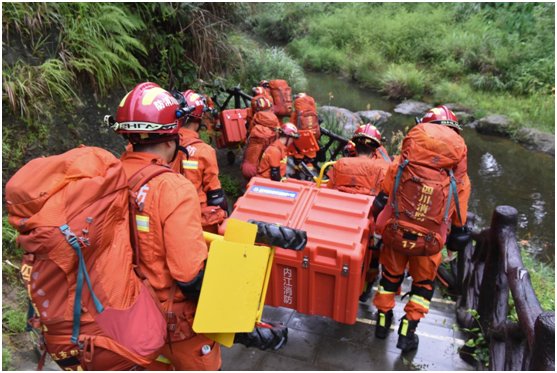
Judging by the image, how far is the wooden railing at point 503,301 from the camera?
2080 millimetres

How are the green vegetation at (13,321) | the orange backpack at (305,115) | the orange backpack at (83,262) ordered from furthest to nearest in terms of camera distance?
the orange backpack at (305,115) → the green vegetation at (13,321) → the orange backpack at (83,262)

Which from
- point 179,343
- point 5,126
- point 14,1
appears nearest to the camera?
point 179,343

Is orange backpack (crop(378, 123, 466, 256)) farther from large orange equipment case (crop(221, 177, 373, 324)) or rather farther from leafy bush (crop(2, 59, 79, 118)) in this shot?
leafy bush (crop(2, 59, 79, 118))

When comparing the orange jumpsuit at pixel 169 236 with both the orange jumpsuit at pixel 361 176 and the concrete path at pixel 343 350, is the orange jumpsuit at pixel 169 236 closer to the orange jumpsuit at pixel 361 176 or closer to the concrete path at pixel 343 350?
the concrete path at pixel 343 350

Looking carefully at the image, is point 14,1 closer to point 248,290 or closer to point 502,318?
point 248,290

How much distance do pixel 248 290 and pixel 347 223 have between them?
1436 millimetres

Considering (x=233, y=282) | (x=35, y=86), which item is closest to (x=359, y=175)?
(x=233, y=282)

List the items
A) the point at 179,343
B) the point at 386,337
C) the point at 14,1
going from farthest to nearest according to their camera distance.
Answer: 1. the point at 14,1
2. the point at 386,337
3. the point at 179,343

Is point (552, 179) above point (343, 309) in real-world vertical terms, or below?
below

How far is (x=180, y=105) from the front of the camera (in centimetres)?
239

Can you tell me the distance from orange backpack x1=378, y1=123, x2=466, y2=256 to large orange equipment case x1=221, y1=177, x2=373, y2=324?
0.27 m

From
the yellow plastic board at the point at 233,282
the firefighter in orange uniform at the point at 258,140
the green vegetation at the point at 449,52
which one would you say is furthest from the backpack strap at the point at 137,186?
the green vegetation at the point at 449,52

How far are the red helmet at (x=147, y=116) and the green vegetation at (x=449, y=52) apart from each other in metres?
12.7

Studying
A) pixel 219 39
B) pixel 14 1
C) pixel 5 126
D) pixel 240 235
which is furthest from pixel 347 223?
pixel 219 39
